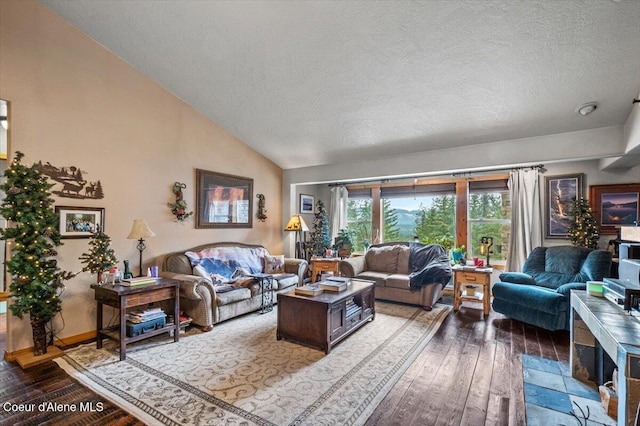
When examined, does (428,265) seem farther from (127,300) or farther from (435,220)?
(127,300)

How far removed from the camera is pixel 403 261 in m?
5.10

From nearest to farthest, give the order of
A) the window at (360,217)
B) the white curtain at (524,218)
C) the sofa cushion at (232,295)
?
1. the sofa cushion at (232,295)
2. the white curtain at (524,218)
3. the window at (360,217)

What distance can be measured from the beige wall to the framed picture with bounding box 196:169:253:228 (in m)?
0.15

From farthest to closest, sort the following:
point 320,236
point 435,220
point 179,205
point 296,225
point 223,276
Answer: point 320,236
point 435,220
point 296,225
point 223,276
point 179,205

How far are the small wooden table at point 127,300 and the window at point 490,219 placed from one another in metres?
4.74

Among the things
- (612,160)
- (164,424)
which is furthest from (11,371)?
(612,160)

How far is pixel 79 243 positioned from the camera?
3250mm

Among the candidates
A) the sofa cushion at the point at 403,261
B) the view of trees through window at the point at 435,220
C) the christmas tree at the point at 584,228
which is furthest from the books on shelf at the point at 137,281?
the christmas tree at the point at 584,228

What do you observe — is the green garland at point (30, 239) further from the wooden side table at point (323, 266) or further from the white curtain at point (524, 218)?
the white curtain at point (524, 218)

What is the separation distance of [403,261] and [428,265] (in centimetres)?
56

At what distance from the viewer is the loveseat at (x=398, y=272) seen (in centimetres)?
436

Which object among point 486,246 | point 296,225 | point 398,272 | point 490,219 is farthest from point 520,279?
point 296,225

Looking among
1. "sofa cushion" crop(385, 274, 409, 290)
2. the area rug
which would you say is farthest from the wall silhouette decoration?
"sofa cushion" crop(385, 274, 409, 290)

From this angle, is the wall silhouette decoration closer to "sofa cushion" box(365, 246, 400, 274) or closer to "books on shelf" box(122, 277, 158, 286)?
"books on shelf" box(122, 277, 158, 286)
